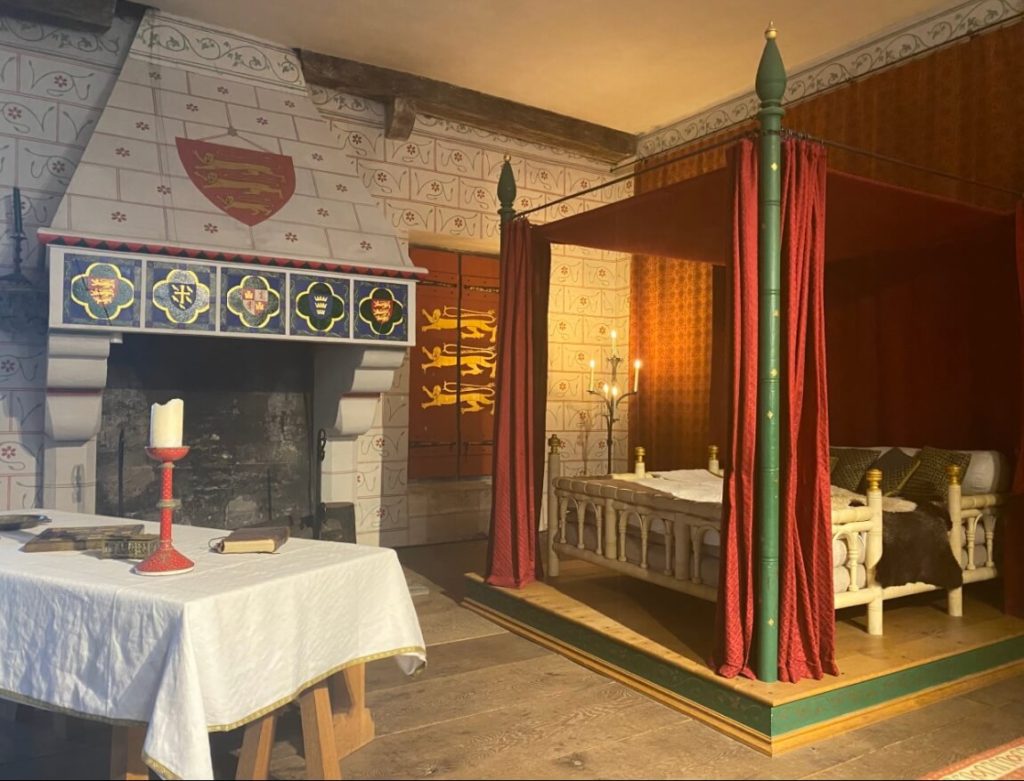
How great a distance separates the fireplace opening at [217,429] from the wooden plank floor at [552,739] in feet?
6.46

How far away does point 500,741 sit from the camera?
2641mm

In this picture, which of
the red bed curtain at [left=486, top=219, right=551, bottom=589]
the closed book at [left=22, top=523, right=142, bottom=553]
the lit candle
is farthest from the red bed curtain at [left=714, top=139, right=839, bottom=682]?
the lit candle

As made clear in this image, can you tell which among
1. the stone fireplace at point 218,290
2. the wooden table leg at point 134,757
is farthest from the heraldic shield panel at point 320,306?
the wooden table leg at point 134,757

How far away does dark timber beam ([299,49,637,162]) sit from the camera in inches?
203

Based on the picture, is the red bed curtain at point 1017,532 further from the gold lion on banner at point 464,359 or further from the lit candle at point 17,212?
the lit candle at point 17,212

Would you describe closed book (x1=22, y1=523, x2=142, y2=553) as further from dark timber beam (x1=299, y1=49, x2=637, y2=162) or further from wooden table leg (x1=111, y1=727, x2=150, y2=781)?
dark timber beam (x1=299, y1=49, x2=637, y2=162)

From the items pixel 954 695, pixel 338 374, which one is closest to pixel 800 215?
pixel 954 695

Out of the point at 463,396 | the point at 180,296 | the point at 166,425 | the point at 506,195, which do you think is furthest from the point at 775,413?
the point at 463,396

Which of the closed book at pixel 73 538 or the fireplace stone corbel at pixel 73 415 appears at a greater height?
the fireplace stone corbel at pixel 73 415

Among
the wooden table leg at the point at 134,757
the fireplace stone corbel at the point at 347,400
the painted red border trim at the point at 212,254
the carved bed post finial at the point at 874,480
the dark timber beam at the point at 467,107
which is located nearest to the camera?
the wooden table leg at the point at 134,757

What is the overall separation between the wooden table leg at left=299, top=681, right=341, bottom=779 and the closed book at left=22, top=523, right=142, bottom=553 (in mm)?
747

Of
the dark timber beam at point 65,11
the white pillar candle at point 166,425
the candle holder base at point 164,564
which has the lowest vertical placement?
the candle holder base at point 164,564

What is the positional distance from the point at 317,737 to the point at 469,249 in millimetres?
4420

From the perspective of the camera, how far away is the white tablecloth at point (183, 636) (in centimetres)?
181
